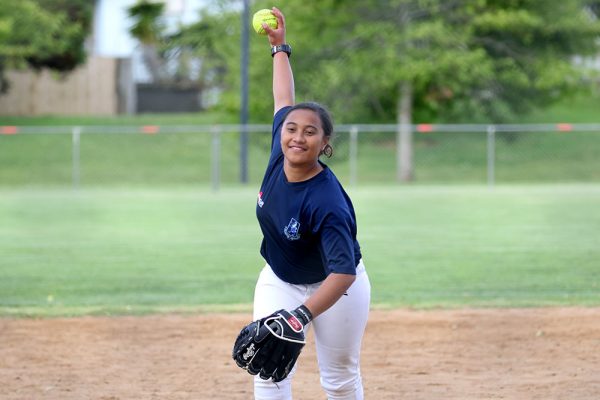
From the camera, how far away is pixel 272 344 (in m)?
4.45

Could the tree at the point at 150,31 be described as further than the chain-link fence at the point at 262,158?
Yes

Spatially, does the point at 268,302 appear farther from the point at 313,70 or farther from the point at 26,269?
the point at 313,70

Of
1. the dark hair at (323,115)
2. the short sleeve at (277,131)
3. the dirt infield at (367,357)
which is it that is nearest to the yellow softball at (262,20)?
the short sleeve at (277,131)

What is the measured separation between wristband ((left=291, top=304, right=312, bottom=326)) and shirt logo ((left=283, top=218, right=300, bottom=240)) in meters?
0.33

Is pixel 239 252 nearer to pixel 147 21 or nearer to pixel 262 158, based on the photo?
pixel 262 158

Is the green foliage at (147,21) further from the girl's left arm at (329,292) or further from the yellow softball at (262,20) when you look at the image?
the girl's left arm at (329,292)

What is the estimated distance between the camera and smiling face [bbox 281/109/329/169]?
4574 mm

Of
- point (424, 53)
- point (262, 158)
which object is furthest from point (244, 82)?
point (262, 158)

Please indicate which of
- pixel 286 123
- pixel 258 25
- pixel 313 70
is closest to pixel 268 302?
pixel 286 123

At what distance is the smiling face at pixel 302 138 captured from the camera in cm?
457

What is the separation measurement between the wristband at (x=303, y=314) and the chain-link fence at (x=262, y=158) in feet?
76.7

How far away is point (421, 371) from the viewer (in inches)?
285

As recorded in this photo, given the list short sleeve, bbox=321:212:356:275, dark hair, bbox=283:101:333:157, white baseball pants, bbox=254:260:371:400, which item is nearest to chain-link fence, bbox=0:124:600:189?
white baseball pants, bbox=254:260:371:400

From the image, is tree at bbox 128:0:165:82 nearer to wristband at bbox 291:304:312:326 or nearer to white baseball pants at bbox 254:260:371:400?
white baseball pants at bbox 254:260:371:400
